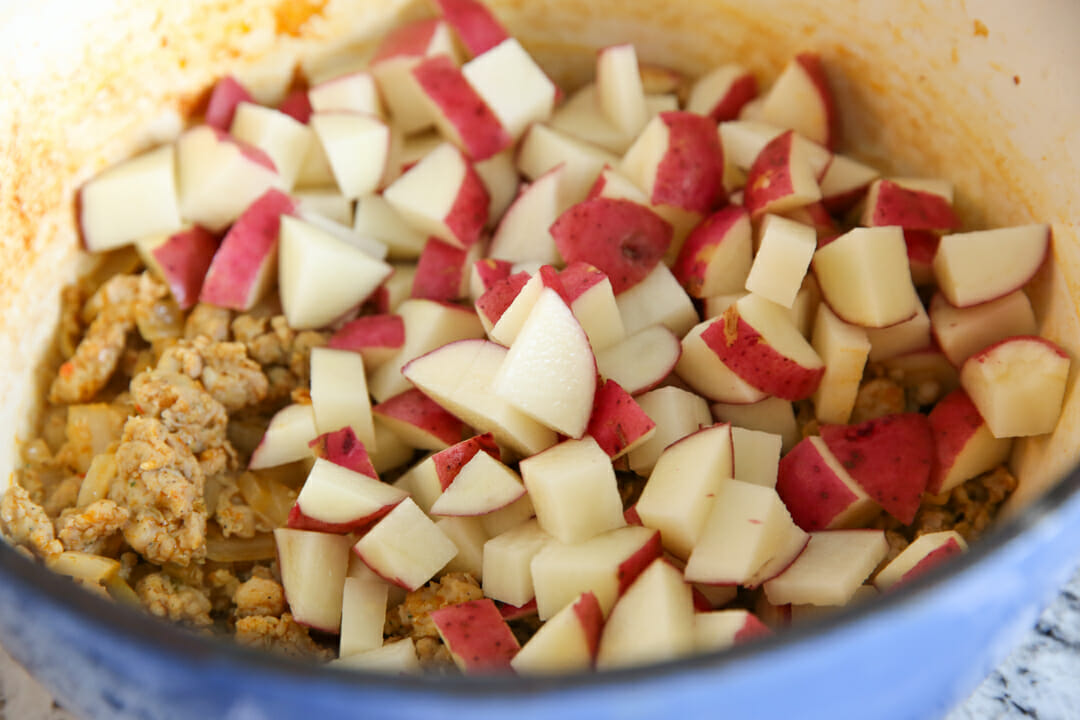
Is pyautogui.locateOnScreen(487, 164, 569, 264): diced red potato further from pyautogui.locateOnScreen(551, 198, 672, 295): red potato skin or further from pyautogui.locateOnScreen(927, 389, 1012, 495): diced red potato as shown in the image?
pyautogui.locateOnScreen(927, 389, 1012, 495): diced red potato

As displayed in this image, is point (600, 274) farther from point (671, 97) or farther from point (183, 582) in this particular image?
point (183, 582)

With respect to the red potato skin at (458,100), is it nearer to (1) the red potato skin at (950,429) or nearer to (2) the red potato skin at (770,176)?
(2) the red potato skin at (770,176)

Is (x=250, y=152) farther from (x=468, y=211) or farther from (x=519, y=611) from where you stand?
(x=519, y=611)

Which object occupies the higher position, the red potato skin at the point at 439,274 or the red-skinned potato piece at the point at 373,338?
the red potato skin at the point at 439,274

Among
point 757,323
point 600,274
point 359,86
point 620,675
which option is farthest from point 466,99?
point 620,675

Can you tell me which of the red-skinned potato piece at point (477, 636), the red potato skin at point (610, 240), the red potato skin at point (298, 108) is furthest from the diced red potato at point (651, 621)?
the red potato skin at point (298, 108)

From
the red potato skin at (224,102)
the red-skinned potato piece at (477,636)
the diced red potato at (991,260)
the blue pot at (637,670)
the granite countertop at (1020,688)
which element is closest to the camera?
the blue pot at (637,670)
